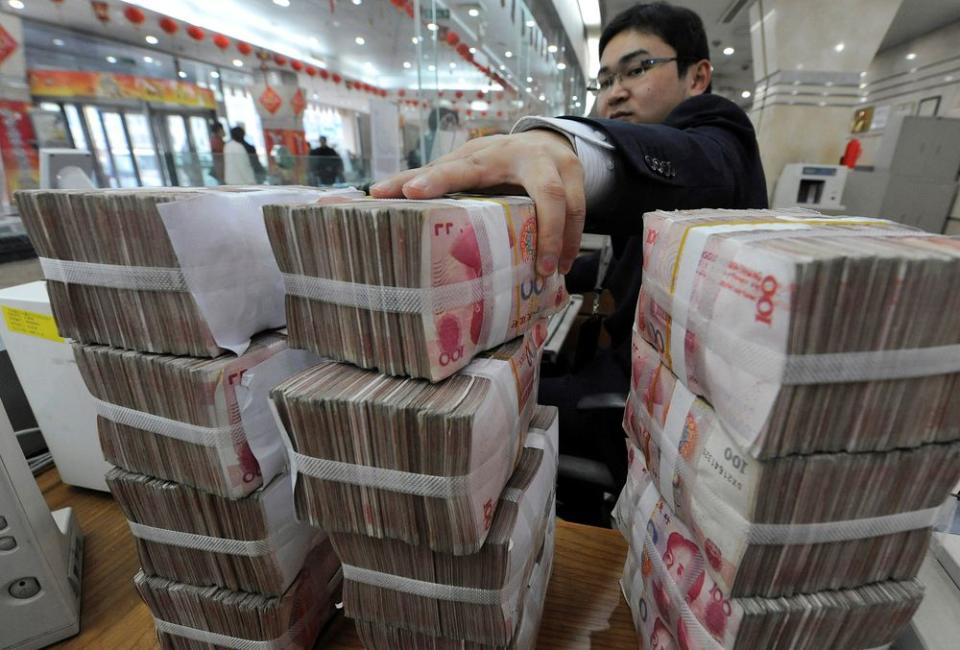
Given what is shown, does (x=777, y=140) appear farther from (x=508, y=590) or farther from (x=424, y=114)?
(x=508, y=590)

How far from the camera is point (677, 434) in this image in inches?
22.9

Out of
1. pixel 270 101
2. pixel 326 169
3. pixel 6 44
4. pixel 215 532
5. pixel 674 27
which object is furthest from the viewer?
pixel 270 101

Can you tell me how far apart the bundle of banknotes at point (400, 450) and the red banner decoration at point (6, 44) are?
408 cm

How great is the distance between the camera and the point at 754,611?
48 cm

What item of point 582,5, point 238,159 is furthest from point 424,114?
point 582,5

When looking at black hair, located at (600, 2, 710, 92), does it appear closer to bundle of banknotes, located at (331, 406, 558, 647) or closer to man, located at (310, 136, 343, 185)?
bundle of banknotes, located at (331, 406, 558, 647)

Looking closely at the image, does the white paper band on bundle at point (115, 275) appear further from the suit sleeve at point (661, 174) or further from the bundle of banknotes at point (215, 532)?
the suit sleeve at point (661, 174)

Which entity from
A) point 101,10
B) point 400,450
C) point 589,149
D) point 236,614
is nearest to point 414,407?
point 400,450

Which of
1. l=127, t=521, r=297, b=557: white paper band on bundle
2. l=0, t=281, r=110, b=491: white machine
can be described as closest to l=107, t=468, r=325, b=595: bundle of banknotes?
l=127, t=521, r=297, b=557: white paper band on bundle

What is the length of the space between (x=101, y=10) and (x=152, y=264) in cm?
527

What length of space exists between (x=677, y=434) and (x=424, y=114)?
13.0 feet

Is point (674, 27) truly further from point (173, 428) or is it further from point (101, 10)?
point (101, 10)

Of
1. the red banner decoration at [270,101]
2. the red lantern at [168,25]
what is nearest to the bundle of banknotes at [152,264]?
the red lantern at [168,25]

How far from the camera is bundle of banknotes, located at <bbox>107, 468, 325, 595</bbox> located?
0.69 meters
